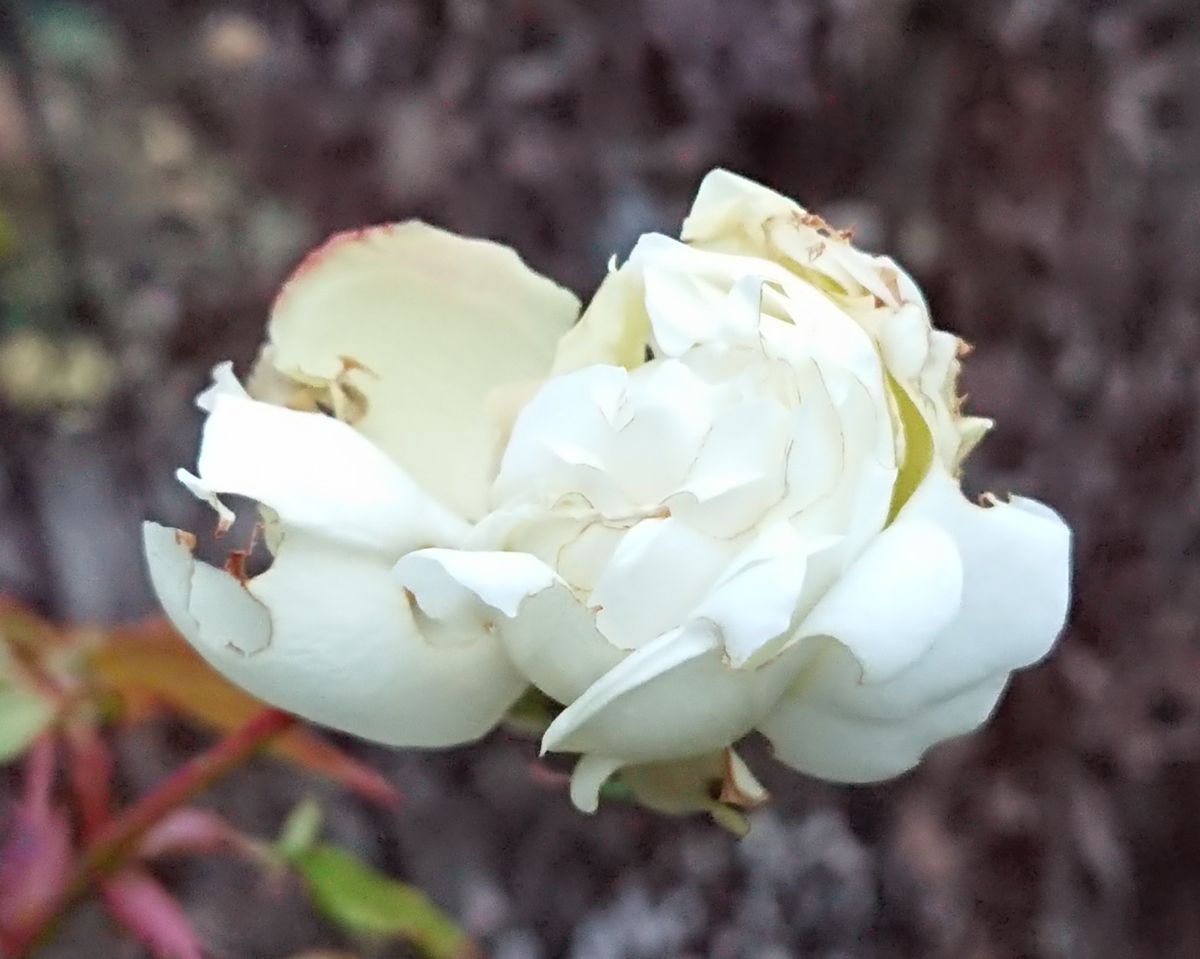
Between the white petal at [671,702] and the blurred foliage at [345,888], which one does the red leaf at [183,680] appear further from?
the white petal at [671,702]

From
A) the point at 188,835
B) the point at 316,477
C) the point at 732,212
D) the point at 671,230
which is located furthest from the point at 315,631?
the point at 671,230

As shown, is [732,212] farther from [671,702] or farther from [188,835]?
[188,835]

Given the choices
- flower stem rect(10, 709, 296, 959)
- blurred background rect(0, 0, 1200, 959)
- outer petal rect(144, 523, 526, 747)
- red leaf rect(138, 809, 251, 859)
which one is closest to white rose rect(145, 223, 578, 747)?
outer petal rect(144, 523, 526, 747)

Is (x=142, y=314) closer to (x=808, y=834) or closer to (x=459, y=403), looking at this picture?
(x=808, y=834)

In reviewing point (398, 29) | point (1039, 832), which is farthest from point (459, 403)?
point (398, 29)

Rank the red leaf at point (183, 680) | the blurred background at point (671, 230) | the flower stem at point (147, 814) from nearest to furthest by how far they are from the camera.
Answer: the flower stem at point (147, 814)
the red leaf at point (183, 680)
the blurred background at point (671, 230)

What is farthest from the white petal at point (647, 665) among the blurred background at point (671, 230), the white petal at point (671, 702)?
the blurred background at point (671, 230)

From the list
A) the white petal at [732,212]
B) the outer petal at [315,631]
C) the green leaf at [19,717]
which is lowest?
the green leaf at [19,717]

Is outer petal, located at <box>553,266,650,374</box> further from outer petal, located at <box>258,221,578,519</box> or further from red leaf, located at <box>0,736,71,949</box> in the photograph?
red leaf, located at <box>0,736,71,949</box>
